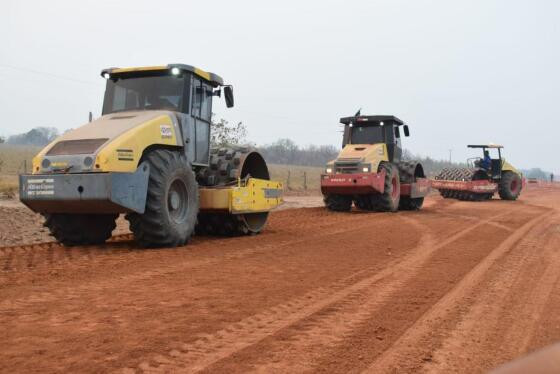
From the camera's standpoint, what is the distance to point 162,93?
919 cm

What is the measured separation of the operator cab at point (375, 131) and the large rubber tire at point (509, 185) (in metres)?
10.7

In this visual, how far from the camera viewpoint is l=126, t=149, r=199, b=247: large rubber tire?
7.91m

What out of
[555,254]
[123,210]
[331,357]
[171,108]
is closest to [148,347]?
[331,357]

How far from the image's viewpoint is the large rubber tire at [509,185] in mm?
26219

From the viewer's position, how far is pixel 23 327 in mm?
4055

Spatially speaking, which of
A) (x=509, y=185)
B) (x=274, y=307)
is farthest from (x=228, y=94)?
(x=509, y=185)

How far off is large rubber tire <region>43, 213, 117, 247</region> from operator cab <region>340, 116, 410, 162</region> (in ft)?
33.5

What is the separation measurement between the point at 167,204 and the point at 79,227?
159 cm

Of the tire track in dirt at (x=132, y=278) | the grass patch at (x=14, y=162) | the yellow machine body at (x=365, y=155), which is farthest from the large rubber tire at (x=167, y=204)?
the grass patch at (x=14, y=162)

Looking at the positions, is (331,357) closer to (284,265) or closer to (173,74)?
(284,265)

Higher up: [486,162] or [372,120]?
[372,120]

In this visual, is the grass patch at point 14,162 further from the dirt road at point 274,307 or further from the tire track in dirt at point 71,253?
the dirt road at point 274,307

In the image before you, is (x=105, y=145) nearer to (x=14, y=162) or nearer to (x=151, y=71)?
(x=151, y=71)

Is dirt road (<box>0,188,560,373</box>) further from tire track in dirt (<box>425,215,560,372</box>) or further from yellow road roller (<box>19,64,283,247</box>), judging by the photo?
yellow road roller (<box>19,64,283,247</box>)
